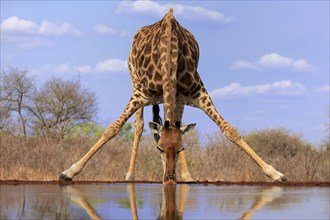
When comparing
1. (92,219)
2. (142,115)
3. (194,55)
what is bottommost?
(92,219)

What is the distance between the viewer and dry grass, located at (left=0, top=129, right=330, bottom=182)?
80.1ft

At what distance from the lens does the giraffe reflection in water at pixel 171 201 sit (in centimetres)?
878

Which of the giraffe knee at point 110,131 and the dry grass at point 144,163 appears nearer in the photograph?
A: the giraffe knee at point 110,131

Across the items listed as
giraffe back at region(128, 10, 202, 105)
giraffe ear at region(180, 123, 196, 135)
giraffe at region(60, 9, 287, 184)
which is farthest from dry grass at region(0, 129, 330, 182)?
giraffe ear at region(180, 123, 196, 135)

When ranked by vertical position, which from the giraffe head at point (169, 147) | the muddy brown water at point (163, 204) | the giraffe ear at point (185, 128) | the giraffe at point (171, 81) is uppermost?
the giraffe at point (171, 81)

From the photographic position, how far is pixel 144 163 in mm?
29062

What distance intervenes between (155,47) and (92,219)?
8.10 metres

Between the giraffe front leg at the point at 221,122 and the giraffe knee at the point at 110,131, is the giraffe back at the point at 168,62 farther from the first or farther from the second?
the giraffe knee at the point at 110,131

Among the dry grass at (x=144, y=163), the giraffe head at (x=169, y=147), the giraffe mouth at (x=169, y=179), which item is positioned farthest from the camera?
the dry grass at (x=144, y=163)

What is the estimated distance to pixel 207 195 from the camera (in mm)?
12102

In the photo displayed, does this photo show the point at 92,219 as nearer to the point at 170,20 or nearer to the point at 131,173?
the point at 170,20

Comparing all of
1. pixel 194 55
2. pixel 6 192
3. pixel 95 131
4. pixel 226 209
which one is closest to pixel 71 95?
pixel 95 131

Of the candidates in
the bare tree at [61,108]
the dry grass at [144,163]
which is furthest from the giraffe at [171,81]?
the bare tree at [61,108]

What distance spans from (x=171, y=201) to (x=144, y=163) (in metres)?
18.6
